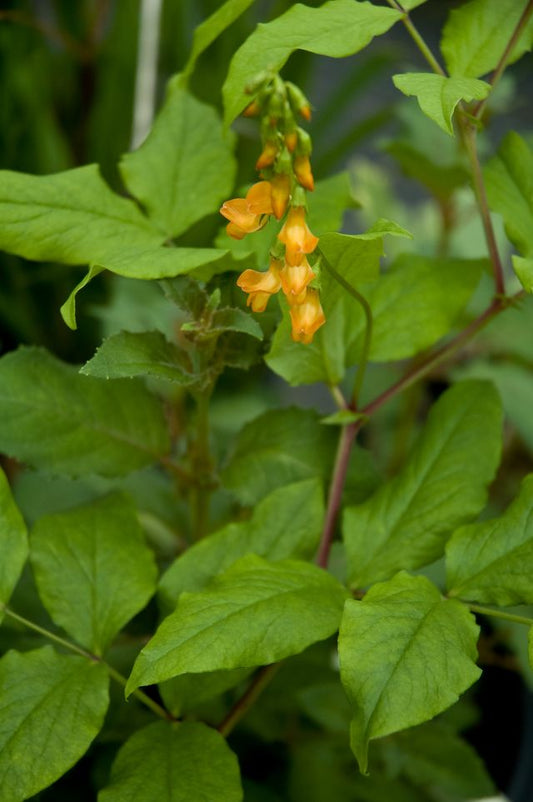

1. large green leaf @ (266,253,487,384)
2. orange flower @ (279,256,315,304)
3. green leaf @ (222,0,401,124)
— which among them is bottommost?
large green leaf @ (266,253,487,384)

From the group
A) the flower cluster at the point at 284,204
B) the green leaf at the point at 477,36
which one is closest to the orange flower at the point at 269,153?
the flower cluster at the point at 284,204

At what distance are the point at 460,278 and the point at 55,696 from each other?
9.3 inches

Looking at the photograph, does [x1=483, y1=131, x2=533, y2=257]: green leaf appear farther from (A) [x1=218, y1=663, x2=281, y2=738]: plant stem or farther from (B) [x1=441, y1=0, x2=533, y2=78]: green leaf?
(A) [x1=218, y1=663, x2=281, y2=738]: plant stem

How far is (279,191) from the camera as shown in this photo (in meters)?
0.28

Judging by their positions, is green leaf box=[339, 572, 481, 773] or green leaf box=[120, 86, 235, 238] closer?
green leaf box=[339, 572, 481, 773]

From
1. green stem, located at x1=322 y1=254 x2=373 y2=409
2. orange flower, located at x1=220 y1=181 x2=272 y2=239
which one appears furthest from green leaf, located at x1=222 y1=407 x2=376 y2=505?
orange flower, located at x1=220 y1=181 x2=272 y2=239

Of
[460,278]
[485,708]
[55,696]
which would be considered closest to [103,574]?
[55,696]

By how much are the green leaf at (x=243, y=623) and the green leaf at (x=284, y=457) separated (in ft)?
0.25

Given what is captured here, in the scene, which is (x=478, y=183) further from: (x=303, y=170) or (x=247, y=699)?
(x=247, y=699)

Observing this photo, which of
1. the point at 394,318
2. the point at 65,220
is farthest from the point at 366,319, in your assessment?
the point at 65,220

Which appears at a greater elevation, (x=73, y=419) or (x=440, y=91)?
(x=440, y=91)

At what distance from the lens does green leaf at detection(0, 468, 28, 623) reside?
0.33m

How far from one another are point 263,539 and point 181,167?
16 cm

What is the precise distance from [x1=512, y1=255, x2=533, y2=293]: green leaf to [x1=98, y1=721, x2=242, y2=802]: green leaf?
0.63 feet
